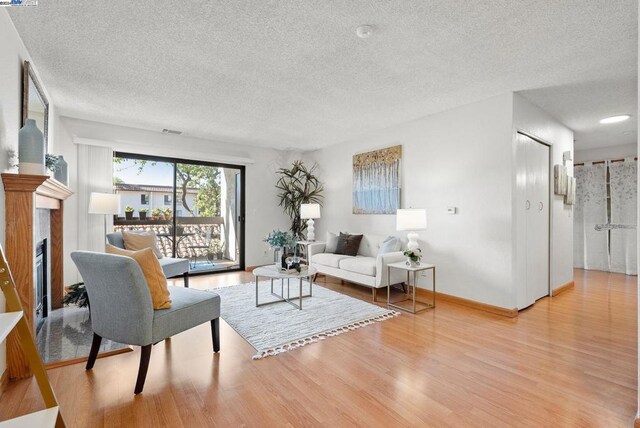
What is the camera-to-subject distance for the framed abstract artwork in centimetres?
479

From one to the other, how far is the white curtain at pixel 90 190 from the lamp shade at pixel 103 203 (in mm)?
591

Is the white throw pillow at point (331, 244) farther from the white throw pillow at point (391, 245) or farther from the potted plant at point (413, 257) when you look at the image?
the potted plant at point (413, 257)

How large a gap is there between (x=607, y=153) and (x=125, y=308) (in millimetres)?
8150

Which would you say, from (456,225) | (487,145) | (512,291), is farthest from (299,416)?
(487,145)

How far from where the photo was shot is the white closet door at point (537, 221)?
3.82 meters

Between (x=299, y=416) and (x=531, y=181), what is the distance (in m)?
3.78

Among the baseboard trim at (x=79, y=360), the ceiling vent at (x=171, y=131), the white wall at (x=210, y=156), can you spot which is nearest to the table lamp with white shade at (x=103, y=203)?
the white wall at (x=210, y=156)

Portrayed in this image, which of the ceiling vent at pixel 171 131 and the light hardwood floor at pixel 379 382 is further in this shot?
the ceiling vent at pixel 171 131

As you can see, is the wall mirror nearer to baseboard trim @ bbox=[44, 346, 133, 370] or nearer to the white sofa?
baseboard trim @ bbox=[44, 346, 133, 370]

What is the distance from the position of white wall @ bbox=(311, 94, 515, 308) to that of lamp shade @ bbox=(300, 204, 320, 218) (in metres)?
1.42

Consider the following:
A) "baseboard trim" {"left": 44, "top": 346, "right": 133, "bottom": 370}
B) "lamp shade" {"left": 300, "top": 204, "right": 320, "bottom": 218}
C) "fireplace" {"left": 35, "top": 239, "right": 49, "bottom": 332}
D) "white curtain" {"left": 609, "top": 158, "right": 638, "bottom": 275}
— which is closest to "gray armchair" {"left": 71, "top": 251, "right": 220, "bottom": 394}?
"baseboard trim" {"left": 44, "top": 346, "right": 133, "bottom": 370}

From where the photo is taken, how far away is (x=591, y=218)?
6223mm

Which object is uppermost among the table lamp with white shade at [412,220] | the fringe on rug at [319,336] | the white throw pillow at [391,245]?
the table lamp with white shade at [412,220]

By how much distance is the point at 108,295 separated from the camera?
81.1 inches
